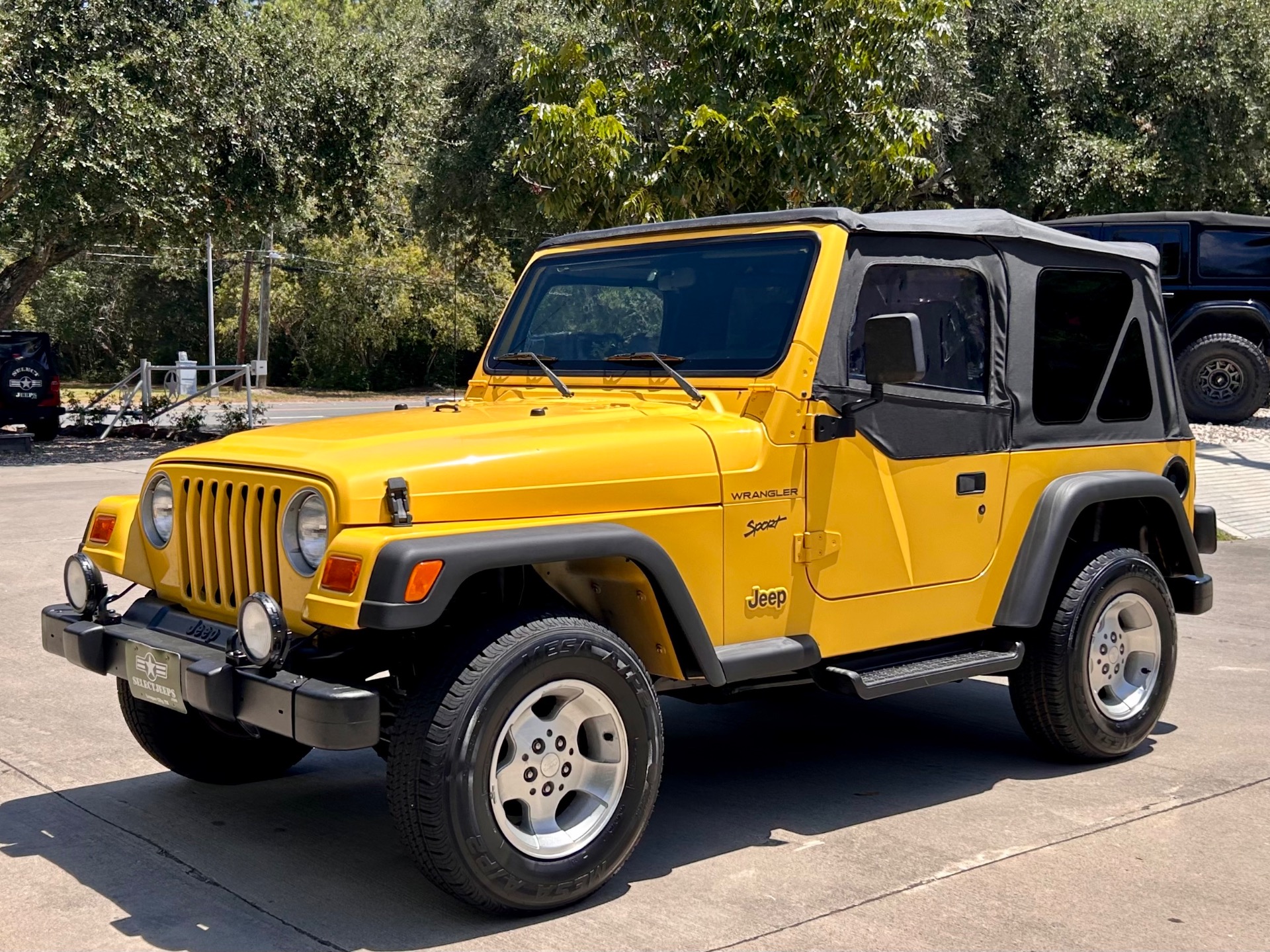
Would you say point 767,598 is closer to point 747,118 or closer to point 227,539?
point 227,539

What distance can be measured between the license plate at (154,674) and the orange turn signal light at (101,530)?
0.72 m

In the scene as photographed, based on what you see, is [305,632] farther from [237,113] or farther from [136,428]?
[136,428]

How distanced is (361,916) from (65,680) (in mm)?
3616

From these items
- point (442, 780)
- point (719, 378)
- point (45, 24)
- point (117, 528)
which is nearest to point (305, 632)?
point (442, 780)

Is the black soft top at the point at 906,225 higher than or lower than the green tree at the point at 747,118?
lower

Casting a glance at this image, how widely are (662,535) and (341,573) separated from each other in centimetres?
104

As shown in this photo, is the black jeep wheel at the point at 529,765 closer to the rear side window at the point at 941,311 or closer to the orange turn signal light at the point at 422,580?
the orange turn signal light at the point at 422,580

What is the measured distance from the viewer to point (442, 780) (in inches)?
152

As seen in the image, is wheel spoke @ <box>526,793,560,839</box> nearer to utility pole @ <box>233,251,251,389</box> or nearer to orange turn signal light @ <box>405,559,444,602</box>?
orange turn signal light @ <box>405,559,444,602</box>

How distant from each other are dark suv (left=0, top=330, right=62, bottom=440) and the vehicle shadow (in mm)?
17129

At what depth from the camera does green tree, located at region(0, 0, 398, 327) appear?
18734 mm

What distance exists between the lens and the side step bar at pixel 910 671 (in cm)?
491

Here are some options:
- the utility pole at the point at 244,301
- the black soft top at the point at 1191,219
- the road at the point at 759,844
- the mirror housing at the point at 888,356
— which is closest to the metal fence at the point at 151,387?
the black soft top at the point at 1191,219

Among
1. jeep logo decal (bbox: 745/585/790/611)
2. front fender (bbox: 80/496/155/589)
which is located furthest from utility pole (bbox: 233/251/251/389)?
jeep logo decal (bbox: 745/585/790/611)
